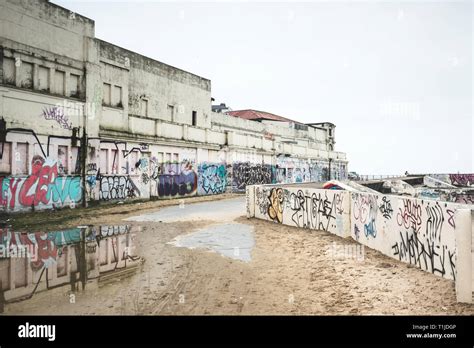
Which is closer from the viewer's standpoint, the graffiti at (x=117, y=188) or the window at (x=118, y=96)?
the graffiti at (x=117, y=188)

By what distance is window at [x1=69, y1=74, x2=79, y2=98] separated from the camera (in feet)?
58.7

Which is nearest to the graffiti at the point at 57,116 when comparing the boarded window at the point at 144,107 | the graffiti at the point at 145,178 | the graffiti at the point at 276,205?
the graffiti at the point at 145,178

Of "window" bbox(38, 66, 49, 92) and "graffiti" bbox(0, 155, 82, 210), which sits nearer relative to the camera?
"graffiti" bbox(0, 155, 82, 210)

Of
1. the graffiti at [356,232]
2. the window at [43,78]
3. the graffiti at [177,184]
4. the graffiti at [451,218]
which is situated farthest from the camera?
the graffiti at [177,184]

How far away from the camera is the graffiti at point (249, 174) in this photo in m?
31.3

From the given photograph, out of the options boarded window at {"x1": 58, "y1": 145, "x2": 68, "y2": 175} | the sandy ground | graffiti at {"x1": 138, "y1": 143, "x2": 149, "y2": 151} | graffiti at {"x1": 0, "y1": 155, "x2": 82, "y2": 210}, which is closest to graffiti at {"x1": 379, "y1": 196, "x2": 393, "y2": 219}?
the sandy ground

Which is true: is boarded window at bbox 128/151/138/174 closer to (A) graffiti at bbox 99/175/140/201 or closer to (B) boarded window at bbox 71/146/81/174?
(A) graffiti at bbox 99/175/140/201

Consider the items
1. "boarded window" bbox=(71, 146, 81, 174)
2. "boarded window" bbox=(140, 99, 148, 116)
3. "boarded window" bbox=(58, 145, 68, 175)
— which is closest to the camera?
"boarded window" bbox=(58, 145, 68, 175)

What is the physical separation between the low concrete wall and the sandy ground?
31cm

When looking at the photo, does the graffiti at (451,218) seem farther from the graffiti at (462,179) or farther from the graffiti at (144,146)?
the graffiti at (462,179)

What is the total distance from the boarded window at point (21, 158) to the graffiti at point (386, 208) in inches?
582

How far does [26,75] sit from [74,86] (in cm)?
262

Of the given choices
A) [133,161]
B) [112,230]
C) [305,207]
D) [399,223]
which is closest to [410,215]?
[399,223]

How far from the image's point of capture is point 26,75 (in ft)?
51.8
